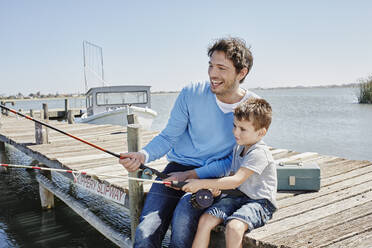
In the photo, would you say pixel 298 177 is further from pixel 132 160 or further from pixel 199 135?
pixel 132 160

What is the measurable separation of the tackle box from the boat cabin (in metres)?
11.2

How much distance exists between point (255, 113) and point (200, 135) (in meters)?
0.58

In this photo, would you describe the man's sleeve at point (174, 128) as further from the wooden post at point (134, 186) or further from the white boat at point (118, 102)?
the white boat at point (118, 102)

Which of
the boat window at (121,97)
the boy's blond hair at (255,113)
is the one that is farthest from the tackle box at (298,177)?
the boat window at (121,97)

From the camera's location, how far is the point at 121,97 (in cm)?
1436

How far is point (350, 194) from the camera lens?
3219mm

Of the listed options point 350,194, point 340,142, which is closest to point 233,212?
point 350,194

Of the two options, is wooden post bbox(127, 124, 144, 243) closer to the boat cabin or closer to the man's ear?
the man's ear

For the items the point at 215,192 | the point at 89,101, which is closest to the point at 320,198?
the point at 215,192

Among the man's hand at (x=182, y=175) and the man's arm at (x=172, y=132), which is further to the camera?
the man's arm at (x=172, y=132)

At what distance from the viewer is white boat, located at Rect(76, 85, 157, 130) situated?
13.6 m

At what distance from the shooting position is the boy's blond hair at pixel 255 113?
2604 millimetres

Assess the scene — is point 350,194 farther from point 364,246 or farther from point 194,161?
point 194,161

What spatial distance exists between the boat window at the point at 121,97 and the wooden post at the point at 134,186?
11084 mm
